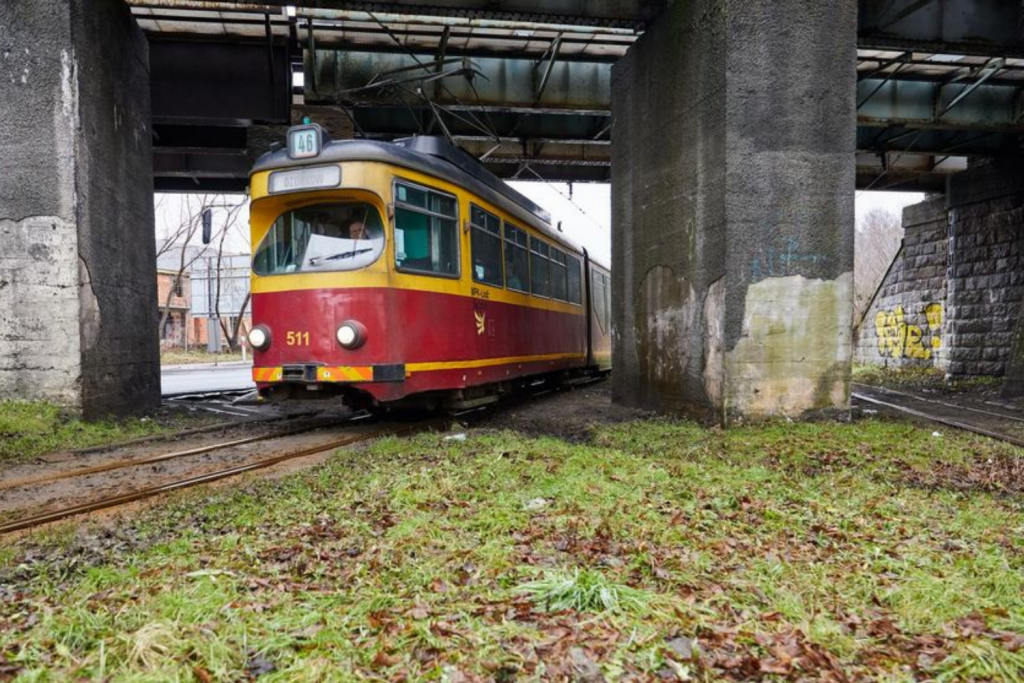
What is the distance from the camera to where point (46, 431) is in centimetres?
767

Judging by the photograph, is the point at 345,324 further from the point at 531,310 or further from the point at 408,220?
the point at 531,310

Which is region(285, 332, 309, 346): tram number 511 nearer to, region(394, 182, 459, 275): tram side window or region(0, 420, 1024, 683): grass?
region(394, 182, 459, 275): tram side window

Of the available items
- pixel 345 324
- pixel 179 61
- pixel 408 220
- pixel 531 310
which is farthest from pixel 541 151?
pixel 345 324

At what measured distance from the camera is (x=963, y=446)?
22.2 feet

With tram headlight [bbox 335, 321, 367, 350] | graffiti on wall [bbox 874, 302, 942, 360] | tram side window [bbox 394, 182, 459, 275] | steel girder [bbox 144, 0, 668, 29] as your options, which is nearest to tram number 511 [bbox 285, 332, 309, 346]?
tram headlight [bbox 335, 321, 367, 350]

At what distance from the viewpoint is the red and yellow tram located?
25.3 feet

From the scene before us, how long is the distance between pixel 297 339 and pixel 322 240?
47.2 inches

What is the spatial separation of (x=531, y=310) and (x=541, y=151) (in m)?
5.84

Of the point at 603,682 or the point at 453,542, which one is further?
the point at 453,542

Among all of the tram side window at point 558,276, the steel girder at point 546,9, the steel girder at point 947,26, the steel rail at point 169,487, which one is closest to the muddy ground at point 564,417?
the steel rail at point 169,487

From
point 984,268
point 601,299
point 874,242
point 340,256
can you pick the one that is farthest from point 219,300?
point 874,242

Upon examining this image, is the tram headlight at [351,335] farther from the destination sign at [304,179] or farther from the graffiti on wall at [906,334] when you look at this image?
the graffiti on wall at [906,334]

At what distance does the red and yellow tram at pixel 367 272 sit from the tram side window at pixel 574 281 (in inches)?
225

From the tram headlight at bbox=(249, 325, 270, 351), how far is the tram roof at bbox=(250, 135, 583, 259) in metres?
1.90
